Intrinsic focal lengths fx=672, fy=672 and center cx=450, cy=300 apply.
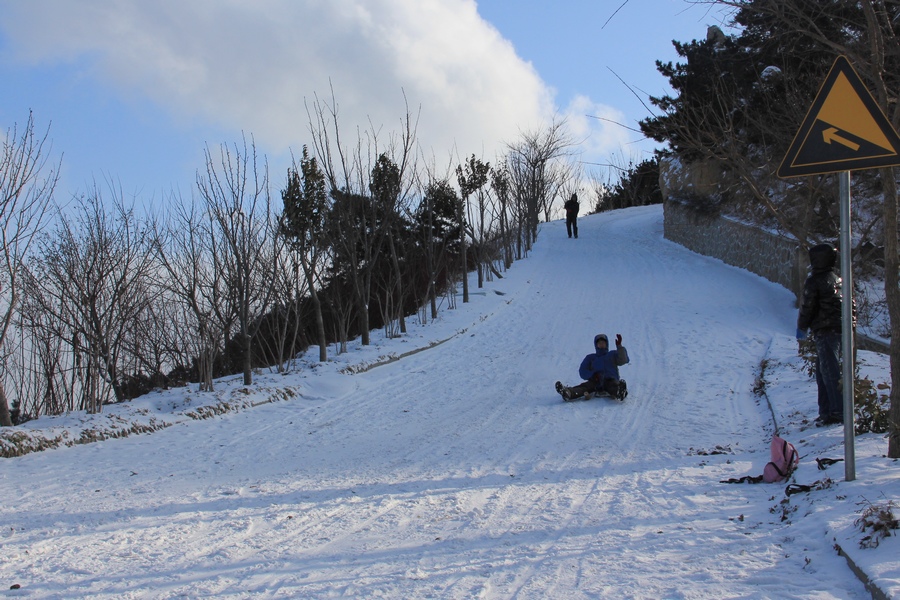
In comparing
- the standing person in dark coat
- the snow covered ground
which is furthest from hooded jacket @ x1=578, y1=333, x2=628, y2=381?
the standing person in dark coat

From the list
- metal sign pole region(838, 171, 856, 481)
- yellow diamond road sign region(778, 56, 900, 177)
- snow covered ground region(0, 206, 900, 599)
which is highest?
yellow diamond road sign region(778, 56, 900, 177)

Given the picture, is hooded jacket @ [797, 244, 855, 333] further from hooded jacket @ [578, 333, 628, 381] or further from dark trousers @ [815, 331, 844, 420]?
hooded jacket @ [578, 333, 628, 381]

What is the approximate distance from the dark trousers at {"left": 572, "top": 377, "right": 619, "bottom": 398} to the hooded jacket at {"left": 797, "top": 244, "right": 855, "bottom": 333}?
3.19 meters

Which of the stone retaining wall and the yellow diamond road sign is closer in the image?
the yellow diamond road sign

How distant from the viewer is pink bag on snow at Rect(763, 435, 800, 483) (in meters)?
5.35

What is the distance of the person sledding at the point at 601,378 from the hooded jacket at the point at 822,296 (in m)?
3.06

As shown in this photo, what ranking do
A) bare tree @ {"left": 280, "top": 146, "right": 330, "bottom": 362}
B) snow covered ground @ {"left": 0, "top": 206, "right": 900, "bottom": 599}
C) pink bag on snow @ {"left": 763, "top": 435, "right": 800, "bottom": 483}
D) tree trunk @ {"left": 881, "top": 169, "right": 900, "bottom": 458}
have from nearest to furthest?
snow covered ground @ {"left": 0, "top": 206, "right": 900, "bottom": 599} < tree trunk @ {"left": 881, "top": 169, "right": 900, "bottom": 458} < pink bag on snow @ {"left": 763, "top": 435, "right": 800, "bottom": 483} < bare tree @ {"left": 280, "top": 146, "right": 330, "bottom": 362}

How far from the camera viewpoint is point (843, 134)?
14.6 feet

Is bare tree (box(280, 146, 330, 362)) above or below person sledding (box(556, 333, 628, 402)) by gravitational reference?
above

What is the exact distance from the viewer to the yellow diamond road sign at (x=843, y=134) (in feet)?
14.1

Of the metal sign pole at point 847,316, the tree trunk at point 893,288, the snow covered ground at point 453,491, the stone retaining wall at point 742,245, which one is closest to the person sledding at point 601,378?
the snow covered ground at point 453,491

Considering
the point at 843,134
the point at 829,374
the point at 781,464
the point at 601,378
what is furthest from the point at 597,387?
the point at 843,134

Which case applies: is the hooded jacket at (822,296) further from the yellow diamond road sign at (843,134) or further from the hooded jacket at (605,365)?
the hooded jacket at (605,365)

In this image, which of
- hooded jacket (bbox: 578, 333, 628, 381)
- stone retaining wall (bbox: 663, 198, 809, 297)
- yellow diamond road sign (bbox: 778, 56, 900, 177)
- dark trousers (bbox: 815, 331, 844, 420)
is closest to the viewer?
yellow diamond road sign (bbox: 778, 56, 900, 177)
